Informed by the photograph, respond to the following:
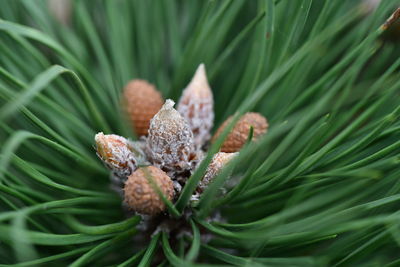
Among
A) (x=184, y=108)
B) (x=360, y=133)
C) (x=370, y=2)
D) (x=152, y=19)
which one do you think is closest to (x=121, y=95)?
(x=184, y=108)

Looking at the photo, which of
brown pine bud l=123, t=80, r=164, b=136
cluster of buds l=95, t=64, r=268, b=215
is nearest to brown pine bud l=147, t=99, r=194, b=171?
cluster of buds l=95, t=64, r=268, b=215

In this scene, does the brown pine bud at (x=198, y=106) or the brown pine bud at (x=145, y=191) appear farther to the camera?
the brown pine bud at (x=198, y=106)

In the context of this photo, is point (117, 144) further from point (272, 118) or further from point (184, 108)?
point (272, 118)

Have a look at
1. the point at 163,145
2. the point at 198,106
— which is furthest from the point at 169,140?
the point at 198,106

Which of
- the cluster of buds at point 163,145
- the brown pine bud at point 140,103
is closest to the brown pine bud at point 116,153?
the cluster of buds at point 163,145

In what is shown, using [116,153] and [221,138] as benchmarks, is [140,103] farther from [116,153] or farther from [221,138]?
[221,138]

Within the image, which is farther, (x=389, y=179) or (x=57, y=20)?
(x=57, y=20)

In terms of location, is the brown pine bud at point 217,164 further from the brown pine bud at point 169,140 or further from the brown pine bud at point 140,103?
the brown pine bud at point 140,103
